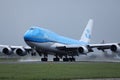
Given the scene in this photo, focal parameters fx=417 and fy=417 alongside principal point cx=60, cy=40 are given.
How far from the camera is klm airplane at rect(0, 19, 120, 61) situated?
66688 millimetres

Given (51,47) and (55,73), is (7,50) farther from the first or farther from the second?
(55,73)

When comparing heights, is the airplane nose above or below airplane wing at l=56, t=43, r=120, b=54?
above

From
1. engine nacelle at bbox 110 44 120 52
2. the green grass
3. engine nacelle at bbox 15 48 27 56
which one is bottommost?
the green grass

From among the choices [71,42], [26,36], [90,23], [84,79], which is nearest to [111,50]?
[71,42]

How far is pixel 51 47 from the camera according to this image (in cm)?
6869

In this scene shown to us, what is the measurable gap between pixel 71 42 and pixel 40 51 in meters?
7.18

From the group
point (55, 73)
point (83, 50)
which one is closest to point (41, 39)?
point (83, 50)

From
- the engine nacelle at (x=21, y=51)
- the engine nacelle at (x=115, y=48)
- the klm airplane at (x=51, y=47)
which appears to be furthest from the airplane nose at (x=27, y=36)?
the engine nacelle at (x=115, y=48)

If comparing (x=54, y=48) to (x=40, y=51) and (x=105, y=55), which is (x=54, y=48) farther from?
(x=105, y=55)

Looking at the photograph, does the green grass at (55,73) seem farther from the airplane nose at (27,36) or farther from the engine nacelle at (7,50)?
the engine nacelle at (7,50)

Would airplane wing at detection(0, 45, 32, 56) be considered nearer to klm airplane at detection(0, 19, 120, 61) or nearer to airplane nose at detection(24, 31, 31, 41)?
klm airplane at detection(0, 19, 120, 61)

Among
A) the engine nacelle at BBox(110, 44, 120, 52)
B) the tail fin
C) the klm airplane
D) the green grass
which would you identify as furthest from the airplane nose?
the green grass

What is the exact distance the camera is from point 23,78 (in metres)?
24.5

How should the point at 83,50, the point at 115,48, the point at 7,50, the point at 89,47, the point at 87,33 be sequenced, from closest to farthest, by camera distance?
the point at 115,48 → the point at 83,50 → the point at 89,47 → the point at 7,50 → the point at 87,33
